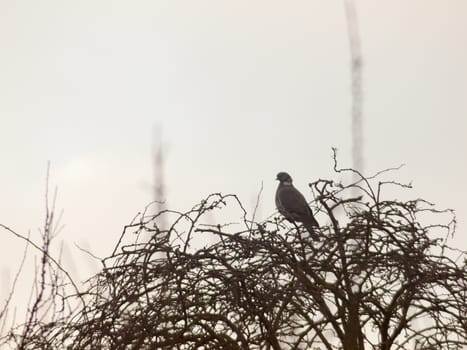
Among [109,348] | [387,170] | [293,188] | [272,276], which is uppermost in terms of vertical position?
[293,188]

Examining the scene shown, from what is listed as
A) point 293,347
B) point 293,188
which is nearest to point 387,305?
point 293,347

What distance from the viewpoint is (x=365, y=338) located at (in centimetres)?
508

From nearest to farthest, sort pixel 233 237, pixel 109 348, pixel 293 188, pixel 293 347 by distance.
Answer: pixel 109 348 → pixel 233 237 → pixel 293 347 → pixel 293 188

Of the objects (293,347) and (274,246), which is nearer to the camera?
(274,246)

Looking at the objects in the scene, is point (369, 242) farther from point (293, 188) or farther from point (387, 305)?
point (293, 188)

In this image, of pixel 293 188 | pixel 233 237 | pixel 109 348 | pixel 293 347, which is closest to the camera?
pixel 109 348

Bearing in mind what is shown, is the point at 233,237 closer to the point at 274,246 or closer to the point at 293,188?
the point at 274,246

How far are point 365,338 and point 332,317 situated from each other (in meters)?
0.38

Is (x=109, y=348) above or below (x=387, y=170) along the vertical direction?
below

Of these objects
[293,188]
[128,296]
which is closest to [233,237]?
[128,296]

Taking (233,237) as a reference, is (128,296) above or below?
below

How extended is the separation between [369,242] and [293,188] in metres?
5.55

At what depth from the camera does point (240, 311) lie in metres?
4.67

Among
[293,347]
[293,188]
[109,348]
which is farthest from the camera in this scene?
[293,188]
